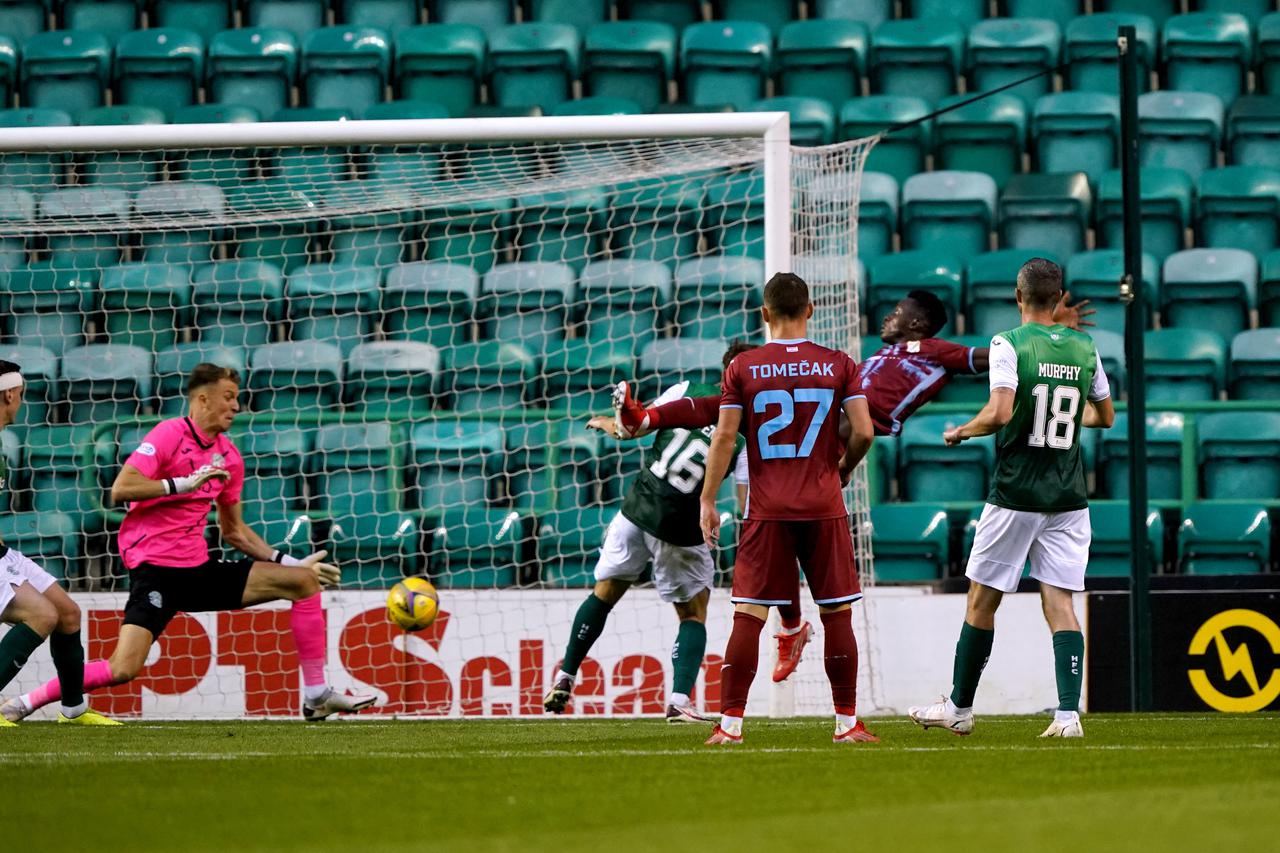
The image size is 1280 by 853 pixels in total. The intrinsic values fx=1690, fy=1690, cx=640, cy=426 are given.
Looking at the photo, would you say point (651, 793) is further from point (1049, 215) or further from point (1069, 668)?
point (1049, 215)

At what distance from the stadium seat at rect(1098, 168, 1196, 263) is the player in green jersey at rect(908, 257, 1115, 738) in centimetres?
607

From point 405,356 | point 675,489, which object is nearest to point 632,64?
point 405,356

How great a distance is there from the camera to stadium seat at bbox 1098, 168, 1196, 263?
12320 mm

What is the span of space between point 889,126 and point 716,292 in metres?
2.67

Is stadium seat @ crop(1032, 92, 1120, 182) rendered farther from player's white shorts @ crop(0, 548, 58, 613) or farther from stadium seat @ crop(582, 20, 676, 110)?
player's white shorts @ crop(0, 548, 58, 613)

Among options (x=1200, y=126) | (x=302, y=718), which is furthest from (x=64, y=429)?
(x=1200, y=126)

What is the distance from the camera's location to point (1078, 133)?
13062 mm

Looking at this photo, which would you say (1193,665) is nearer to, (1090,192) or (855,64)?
(1090,192)

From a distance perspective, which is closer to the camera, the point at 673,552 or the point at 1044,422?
the point at 1044,422

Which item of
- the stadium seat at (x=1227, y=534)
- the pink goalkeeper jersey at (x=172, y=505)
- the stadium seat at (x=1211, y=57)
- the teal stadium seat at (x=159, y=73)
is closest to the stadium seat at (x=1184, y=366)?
the stadium seat at (x=1227, y=534)

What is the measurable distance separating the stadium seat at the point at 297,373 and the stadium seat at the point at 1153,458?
15.8 ft

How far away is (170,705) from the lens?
30.8 ft

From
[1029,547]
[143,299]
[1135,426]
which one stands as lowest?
[1029,547]

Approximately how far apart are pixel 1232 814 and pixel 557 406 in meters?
7.58
